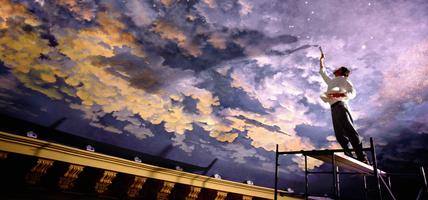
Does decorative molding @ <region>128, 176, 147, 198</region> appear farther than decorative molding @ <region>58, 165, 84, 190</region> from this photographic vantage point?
Yes

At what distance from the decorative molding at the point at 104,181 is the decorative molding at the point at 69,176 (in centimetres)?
40

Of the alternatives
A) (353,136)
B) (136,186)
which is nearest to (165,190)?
(136,186)

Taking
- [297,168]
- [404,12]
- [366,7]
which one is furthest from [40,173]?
[297,168]

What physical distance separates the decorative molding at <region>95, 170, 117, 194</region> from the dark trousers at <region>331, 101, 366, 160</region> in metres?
3.62

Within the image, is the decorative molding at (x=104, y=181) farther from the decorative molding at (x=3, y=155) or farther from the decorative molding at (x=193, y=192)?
the decorative molding at (x=193, y=192)

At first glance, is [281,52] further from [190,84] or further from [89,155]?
[89,155]

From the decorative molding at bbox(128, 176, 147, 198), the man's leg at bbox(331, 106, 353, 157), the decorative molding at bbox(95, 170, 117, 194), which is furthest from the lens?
the decorative molding at bbox(128, 176, 147, 198)

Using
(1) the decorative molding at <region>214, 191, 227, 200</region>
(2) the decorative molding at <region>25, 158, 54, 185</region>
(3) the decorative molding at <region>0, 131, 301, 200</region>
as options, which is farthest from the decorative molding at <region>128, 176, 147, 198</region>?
(1) the decorative molding at <region>214, 191, 227, 200</region>

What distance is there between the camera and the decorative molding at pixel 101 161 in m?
3.83

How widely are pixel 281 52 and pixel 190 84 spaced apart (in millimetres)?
2134

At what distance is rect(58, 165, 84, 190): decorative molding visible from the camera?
4.34 meters

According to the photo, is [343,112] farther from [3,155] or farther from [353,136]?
[3,155]

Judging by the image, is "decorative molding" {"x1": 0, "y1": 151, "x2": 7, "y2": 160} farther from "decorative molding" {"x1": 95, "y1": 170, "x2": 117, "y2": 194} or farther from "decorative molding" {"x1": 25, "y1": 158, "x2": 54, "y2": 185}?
"decorative molding" {"x1": 95, "y1": 170, "x2": 117, "y2": 194}

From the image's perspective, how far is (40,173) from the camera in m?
4.15
